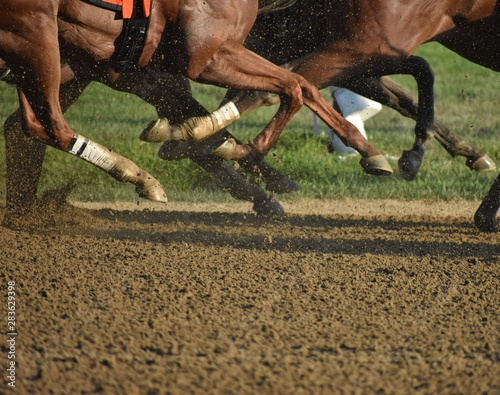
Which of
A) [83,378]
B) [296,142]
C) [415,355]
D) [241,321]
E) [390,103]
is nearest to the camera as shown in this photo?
[83,378]

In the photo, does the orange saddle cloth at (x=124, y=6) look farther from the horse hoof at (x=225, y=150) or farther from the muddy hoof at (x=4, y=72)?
the horse hoof at (x=225, y=150)

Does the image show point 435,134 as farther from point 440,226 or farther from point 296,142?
point 296,142

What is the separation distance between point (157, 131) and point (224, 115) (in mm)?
498

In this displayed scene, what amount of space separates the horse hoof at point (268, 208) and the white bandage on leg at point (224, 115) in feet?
4.17

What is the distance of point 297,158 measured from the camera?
9.29m

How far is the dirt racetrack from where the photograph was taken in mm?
3625

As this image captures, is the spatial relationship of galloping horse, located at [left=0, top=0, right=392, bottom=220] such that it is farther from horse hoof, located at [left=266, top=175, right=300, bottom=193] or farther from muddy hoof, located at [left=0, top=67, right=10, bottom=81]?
horse hoof, located at [left=266, top=175, right=300, bottom=193]

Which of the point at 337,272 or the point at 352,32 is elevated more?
the point at 352,32

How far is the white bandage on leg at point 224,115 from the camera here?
621 centimetres

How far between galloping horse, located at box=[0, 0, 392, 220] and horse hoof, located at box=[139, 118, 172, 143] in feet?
0.86

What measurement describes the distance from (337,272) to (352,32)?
1.83 metres

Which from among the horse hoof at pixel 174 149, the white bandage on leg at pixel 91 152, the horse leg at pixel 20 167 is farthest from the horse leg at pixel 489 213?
the horse leg at pixel 20 167

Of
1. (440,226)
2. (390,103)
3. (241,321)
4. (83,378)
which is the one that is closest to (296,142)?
(390,103)

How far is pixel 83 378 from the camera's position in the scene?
355 centimetres
